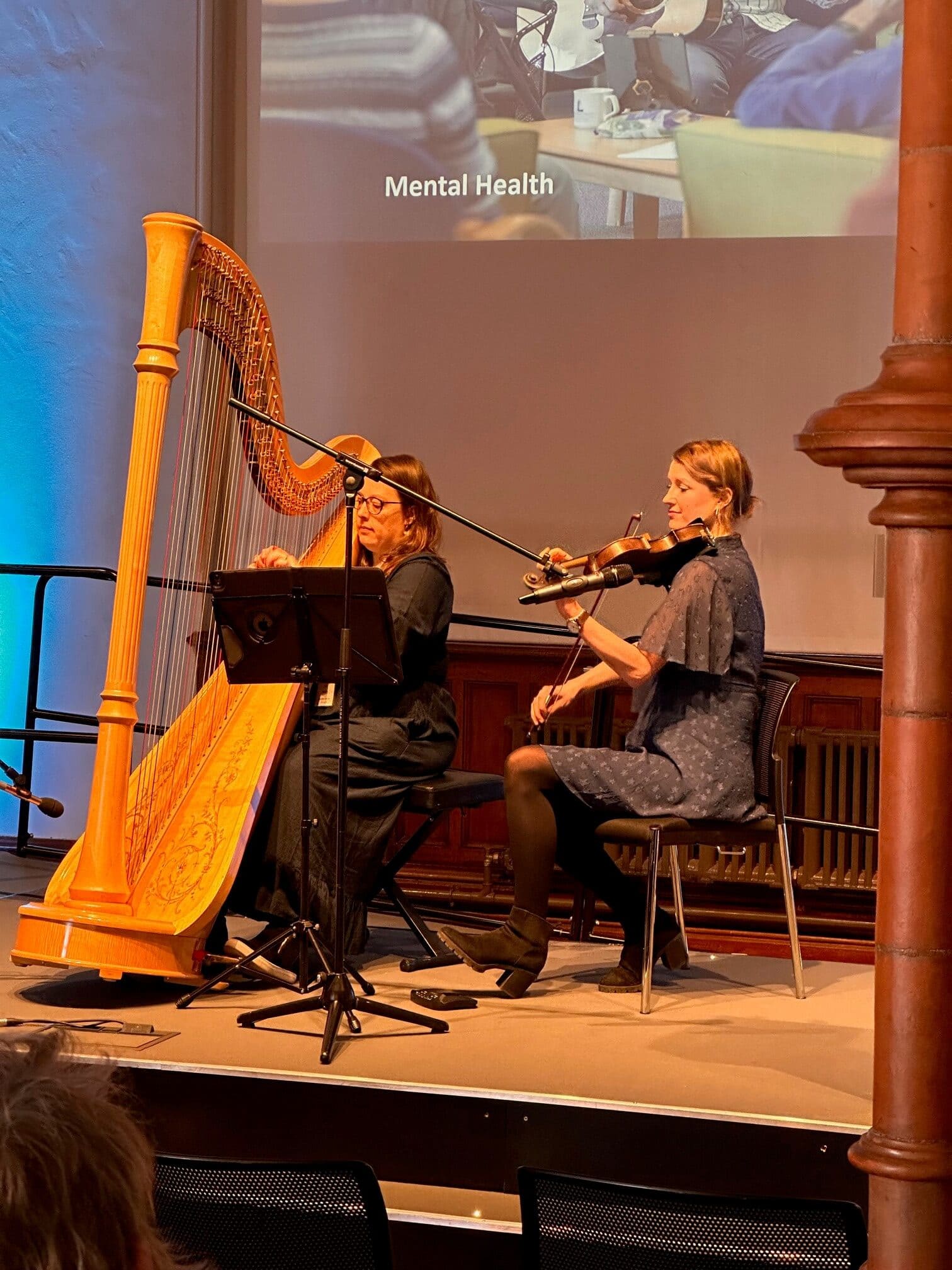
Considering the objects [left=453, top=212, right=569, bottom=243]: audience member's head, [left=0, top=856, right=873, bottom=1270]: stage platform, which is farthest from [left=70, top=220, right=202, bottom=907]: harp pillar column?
[left=453, top=212, right=569, bottom=243]: audience member's head

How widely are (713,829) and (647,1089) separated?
0.75 m

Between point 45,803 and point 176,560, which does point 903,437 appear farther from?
point 176,560

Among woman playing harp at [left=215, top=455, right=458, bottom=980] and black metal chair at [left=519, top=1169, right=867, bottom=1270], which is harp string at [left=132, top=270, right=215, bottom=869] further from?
black metal chair at [left=519, top=1169, right=867, bottom=1270]

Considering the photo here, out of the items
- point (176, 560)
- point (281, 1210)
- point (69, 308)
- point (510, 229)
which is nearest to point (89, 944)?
point (281, 1210)

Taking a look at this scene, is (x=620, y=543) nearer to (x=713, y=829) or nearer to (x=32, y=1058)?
(x=713, y=829)

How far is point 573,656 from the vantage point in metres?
3.96

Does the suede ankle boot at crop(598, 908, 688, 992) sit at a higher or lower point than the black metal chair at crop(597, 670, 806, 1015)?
lower

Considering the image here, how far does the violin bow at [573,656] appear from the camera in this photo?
3.54 m

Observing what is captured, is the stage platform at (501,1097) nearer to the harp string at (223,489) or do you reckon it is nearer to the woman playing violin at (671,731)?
the woman playing violin at (671,731)

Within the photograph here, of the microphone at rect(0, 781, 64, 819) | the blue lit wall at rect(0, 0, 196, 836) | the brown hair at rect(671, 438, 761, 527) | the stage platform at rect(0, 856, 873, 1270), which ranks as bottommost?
the stage platform at rect(0, 856, 873, 1270)

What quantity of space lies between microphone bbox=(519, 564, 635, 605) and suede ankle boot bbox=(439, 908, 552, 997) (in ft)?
2.28

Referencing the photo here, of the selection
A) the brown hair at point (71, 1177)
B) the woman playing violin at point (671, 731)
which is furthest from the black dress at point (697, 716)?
the brown hair at point (71, 1177)

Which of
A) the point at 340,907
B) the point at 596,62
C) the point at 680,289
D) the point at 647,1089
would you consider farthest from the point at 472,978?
the point at 596,62

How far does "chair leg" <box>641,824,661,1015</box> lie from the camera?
338 cm
